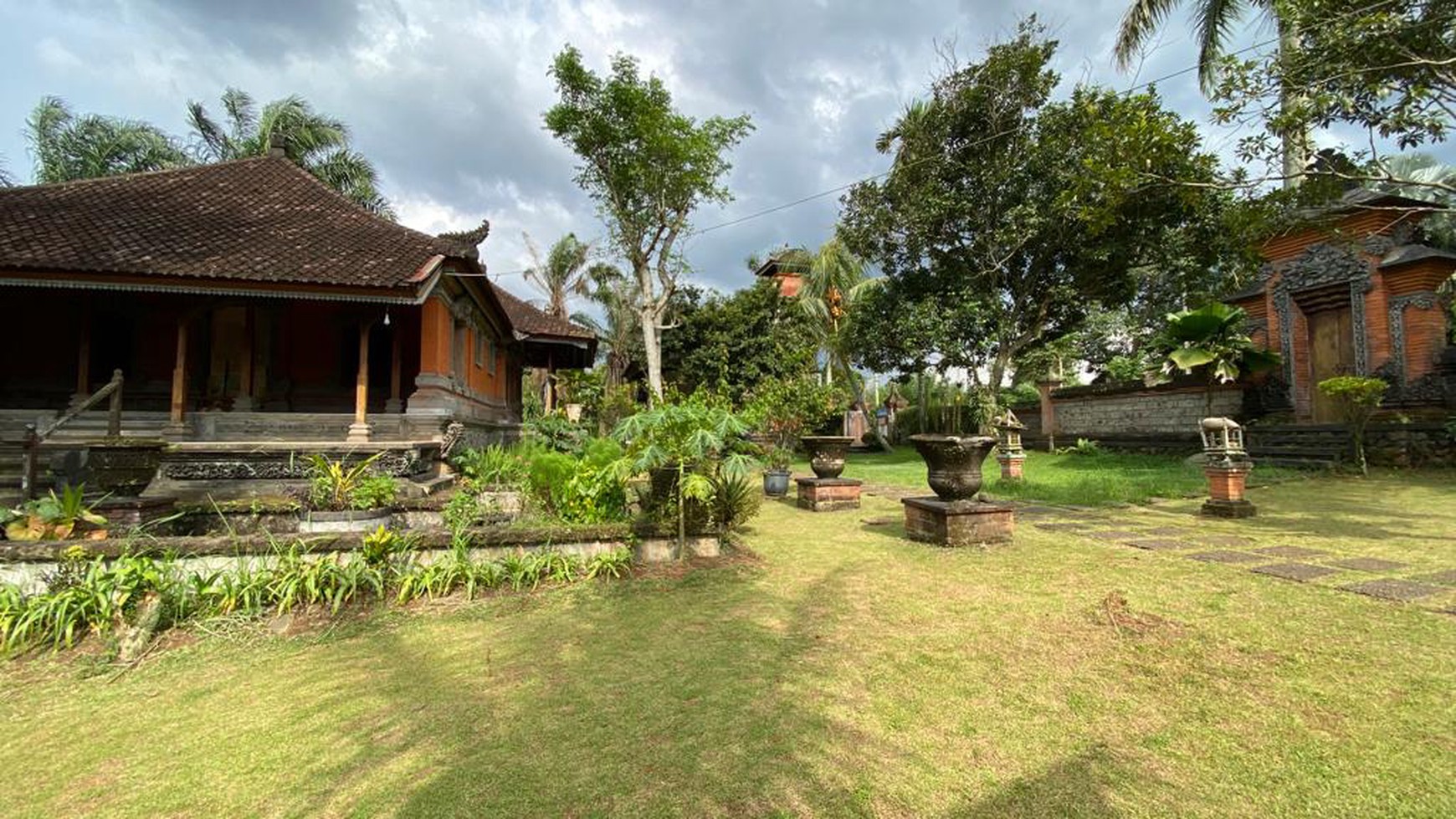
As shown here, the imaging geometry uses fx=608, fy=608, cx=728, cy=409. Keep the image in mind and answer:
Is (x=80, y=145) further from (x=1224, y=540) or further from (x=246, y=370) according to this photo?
(x=1224, y=540)

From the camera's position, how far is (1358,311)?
12.7 meters

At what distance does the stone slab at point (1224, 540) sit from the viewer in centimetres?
574

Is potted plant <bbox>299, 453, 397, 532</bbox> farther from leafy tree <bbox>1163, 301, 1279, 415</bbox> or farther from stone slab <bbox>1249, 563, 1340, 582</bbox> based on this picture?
leafy tree <bbox>1163, 301, 1279, 415</bbox>

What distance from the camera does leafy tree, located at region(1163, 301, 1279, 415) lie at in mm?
13969

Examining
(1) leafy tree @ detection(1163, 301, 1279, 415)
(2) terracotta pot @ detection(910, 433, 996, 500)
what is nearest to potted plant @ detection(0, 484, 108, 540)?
(2) terracotta pot @ detection(910, 433, 996, 500)

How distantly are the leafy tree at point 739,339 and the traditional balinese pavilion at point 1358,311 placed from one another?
13.0 metres

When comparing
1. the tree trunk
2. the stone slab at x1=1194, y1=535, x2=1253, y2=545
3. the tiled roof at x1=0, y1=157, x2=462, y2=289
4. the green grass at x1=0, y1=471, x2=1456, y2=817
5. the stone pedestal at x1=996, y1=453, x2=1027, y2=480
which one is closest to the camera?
the green grass at x1=0, y1=471, x2=1456, y2=817

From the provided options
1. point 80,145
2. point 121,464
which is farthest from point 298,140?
point 121,464

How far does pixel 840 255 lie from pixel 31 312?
782 inches

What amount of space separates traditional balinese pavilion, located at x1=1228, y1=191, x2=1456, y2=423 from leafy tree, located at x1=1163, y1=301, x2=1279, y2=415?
764mm

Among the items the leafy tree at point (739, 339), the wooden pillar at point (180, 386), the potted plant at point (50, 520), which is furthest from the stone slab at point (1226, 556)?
the leafy tree at point (739, 339)

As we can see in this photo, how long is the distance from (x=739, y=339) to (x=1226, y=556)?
1899 cm

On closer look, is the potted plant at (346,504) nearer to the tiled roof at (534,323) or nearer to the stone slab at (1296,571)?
the stone slab at (1296,571)

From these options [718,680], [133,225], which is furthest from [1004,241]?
[133,225]
